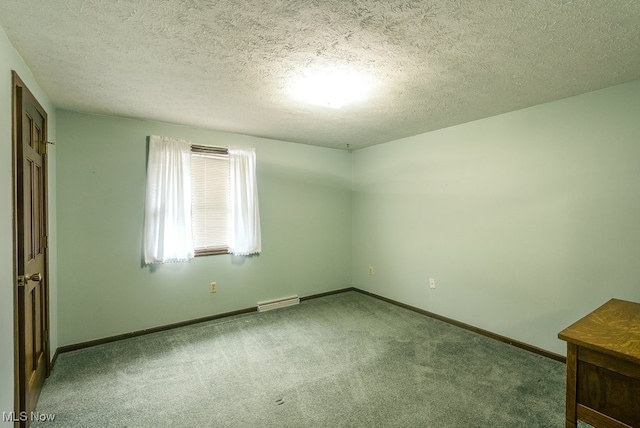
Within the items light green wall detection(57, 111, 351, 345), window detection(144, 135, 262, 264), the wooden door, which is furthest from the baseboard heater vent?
the wooden door

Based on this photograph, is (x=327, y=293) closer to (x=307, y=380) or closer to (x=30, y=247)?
(x=307, y=380)

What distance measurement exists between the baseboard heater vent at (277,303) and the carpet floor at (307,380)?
0.56m

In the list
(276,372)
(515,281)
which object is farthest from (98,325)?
(515,281)

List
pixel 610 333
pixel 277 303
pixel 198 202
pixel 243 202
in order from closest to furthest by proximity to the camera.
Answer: pixel 610 333 < pixel 198 202 < pixel 243 202 < pixel 277 303

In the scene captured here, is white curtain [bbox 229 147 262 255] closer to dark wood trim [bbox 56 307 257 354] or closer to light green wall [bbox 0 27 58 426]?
dark wood trim [bbox 56 307 257 354]

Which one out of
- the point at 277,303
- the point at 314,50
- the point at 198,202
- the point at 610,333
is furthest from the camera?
the point at 277,303

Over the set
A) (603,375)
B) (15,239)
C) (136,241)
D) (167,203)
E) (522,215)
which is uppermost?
(167,203)

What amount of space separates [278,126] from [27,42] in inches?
82.8

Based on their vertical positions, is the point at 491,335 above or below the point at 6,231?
below

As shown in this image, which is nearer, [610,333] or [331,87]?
[610,333]

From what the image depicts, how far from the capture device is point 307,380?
7.54 ft

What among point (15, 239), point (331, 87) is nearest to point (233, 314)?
point (15, 239)

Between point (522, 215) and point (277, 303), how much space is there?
3.04 metres

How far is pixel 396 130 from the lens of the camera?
3588 mm
